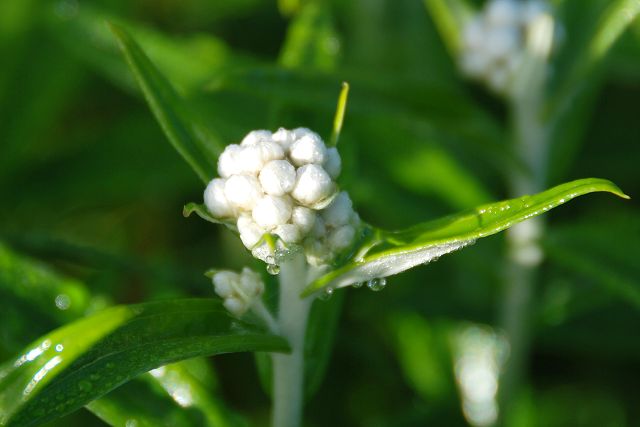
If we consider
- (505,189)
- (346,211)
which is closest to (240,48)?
(505,189)

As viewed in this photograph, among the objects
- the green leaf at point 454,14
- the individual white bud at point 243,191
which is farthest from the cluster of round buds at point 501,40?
the individual white bud at point 243,191

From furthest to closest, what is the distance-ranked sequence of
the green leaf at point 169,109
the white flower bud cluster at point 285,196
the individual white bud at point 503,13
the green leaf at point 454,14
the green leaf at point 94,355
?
the green leaf at point 454,14 → the individual white bud at point 503,13 → the green leaf at point 169,109 → the white flower bud cluster at point 285,196 → the green leaf at point 94,355

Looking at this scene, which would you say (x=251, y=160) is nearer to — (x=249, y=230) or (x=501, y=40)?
(x=249, y=230)

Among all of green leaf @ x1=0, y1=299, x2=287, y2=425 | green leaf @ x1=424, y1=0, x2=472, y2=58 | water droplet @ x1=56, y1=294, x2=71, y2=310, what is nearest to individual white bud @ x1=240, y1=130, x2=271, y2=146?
green leaf @ x1=0, y1=299, x2=287, y2=425

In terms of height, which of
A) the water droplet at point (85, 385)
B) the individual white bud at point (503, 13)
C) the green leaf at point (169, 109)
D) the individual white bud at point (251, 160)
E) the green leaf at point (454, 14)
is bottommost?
the water droplet at point (85, 385)

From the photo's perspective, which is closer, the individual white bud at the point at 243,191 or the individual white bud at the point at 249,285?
the individual white bud at the point at 243,191

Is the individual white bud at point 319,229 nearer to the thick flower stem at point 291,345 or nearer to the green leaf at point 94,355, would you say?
the thick flower stem at point 291,345

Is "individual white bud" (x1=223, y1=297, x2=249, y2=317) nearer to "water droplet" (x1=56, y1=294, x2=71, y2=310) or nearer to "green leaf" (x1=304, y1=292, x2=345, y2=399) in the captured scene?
"green leaf" (x1=304, y1=292, x2=345, y2=399)
